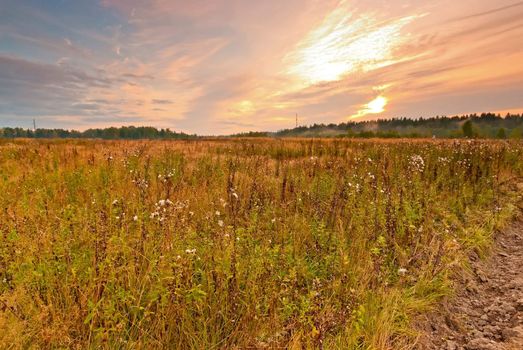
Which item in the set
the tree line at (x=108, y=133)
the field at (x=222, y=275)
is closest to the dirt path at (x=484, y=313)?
the field at (x=222, y=275)

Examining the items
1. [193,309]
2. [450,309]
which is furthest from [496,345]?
[193,309]

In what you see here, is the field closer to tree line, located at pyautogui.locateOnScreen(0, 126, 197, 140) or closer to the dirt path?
the dirt path

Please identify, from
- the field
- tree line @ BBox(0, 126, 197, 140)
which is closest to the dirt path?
the field

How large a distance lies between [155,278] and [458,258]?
4009 mm

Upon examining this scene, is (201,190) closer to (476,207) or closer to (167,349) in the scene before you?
(167,349)

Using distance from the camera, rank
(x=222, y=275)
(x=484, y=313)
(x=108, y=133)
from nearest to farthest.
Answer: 1. (x=222, y=275)
2. (x=484, y=313)
3. (x=108, y=133)

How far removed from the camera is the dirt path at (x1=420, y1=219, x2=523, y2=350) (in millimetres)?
2697

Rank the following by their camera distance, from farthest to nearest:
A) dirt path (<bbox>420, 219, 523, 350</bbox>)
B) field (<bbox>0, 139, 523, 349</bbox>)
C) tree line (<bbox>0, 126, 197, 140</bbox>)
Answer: tree line (<bbox>0, 126, 197, 140</bbox>) → dirt path (<bbox>420, 219, 523, 350</bbox>) → field (<bbox>0, 139, 523, 349</bbox>)

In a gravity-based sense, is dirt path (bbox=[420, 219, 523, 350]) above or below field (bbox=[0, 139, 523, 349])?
below

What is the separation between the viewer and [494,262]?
4348 mm

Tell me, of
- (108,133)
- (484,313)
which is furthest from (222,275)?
(108,133)

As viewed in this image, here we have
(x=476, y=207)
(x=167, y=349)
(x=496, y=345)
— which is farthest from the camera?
(x=476, y=207)

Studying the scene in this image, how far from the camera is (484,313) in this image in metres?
3.18

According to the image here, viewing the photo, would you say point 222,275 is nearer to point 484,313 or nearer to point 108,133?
point 484,313
